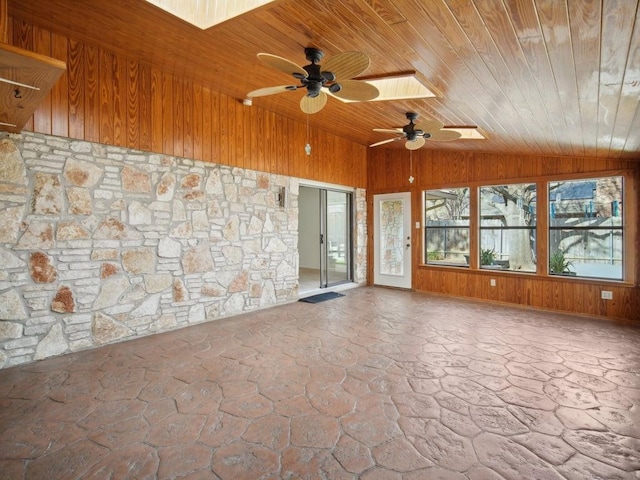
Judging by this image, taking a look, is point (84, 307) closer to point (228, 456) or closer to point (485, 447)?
point (228, 456)

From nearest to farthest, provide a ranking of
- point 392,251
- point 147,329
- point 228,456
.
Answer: point 228,456 < point 147,329 < point 392,251

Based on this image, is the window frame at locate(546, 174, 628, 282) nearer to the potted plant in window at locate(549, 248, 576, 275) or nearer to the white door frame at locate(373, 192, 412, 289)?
the potted plant in window at locate(549, 248, 576, 275)

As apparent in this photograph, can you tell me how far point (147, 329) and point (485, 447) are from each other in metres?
3.70

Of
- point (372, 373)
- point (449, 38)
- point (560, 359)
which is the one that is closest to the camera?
point (449, 38)

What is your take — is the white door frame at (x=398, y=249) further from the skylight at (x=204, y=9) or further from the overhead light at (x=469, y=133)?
the skylight at (x=204, y=9)

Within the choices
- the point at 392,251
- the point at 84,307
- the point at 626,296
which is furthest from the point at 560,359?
the point at 84,307

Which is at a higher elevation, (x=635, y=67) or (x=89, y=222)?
(x=635, y=67)

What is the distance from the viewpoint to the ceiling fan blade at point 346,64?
2411 mm

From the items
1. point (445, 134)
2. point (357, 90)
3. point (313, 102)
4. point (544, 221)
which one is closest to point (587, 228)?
point (544, 221)

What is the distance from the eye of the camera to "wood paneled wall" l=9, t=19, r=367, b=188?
130 inches

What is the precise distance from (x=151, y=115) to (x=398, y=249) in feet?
17.1

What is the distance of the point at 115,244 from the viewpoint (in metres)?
3.70

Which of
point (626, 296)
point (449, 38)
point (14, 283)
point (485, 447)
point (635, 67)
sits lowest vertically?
point (485, 447)

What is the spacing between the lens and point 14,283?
121 inches
